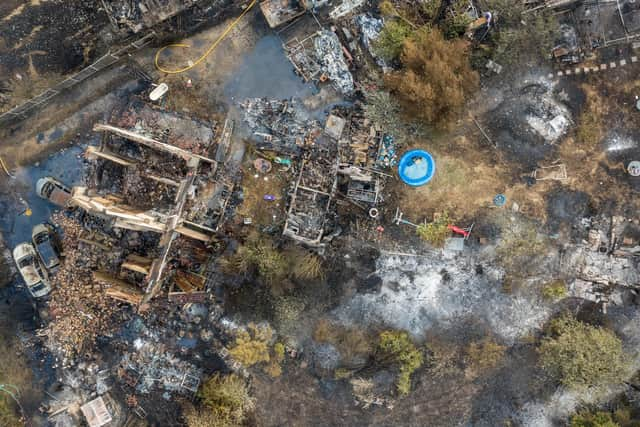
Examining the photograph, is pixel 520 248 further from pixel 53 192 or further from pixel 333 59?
pixel 53 192

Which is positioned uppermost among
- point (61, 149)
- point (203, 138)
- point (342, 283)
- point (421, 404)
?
point (61, 149)

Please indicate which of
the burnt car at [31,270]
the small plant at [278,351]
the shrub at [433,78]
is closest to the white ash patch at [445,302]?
the small plant at [278,351]

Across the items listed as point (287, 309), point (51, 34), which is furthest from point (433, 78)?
point (51, 34)

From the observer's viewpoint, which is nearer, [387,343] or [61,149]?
[387,343]

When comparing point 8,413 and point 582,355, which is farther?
point 8,413

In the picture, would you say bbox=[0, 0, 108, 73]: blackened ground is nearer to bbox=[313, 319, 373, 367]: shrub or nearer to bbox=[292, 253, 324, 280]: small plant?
A: bbox=[292, 253, 324, 280]: small plant

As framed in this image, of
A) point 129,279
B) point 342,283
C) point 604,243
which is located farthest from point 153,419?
point 604,243

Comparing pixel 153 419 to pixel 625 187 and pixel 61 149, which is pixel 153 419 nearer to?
pixel 61 149
